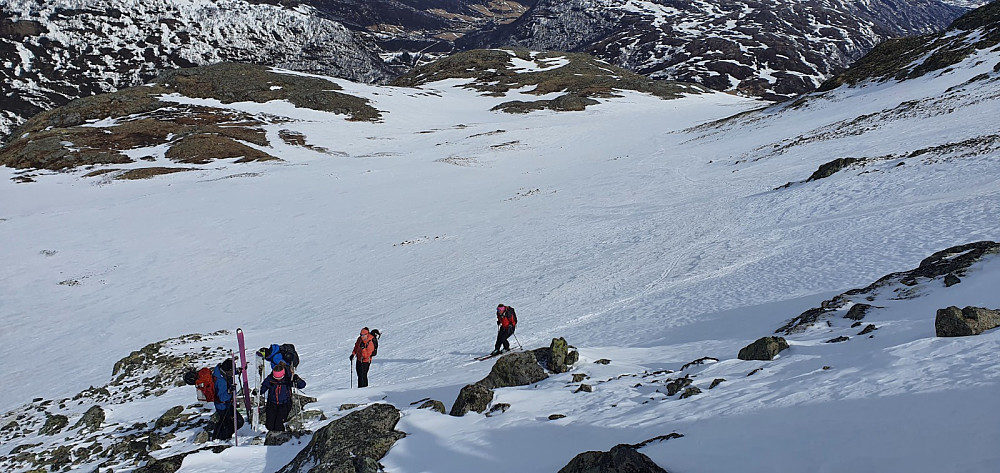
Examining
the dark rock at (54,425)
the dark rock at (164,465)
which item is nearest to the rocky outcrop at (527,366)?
the dark rock at (164,465)

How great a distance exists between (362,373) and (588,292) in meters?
6.44

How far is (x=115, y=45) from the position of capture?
160 meters

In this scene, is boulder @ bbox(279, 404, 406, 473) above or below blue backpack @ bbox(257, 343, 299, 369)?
below

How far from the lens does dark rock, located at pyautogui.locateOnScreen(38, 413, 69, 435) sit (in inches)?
418

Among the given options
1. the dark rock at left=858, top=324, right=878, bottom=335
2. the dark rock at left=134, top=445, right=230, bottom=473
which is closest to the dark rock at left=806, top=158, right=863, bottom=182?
the dark rock at left=858, top=324, right=878, bottom=335

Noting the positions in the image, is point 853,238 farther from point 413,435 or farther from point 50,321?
point 50,321

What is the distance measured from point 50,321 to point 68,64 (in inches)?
6731

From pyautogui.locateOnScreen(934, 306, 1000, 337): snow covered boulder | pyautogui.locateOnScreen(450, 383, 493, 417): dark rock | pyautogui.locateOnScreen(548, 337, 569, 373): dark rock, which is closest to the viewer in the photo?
pyautogui.locateOnScreen(934, 306, 1000, 337): snow covered boulder

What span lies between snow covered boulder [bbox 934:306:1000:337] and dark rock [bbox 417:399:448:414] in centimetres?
605

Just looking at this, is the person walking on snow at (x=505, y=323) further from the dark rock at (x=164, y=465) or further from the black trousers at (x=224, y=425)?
the dark rock at (x=164, y=465)

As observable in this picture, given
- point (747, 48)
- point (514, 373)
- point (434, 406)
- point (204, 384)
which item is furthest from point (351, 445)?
point (747, 48)

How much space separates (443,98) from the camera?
9638cm

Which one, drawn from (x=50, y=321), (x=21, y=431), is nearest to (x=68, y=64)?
(x=50, y=321)

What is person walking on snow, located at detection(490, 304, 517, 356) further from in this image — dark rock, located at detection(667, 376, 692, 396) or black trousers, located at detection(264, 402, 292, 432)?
dark rock, located at detection(667, 376, 692, 396)
